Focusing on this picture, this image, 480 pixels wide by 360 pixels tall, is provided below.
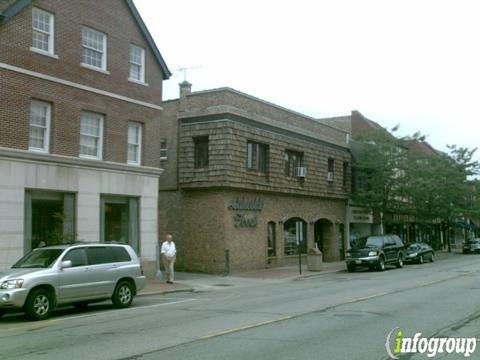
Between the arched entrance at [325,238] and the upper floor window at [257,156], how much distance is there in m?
7.69

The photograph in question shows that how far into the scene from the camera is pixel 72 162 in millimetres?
20328

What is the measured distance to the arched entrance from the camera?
3547 cm

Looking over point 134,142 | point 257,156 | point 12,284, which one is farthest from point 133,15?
point 12,284

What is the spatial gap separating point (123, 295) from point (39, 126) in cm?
735

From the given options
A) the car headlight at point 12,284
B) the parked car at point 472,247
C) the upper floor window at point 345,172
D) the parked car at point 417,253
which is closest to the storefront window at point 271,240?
the upper floor window at point 345,172

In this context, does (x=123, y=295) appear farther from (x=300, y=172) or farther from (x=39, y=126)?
(x=300, y=172)

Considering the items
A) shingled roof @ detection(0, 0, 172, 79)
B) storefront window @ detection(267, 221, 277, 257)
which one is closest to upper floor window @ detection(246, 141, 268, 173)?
storefront window @ detection(267, 221, 277, 257)

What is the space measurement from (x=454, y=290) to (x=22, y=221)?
13375 mm

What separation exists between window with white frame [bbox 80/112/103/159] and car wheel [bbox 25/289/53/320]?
858 centimetres

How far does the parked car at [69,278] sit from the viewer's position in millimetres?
12797

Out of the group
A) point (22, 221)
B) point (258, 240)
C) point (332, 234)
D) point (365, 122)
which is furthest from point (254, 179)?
point (365, 122)

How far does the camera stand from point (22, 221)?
1859 centimetres

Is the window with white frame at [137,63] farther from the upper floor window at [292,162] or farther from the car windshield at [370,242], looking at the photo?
the car windshield at [370,242]

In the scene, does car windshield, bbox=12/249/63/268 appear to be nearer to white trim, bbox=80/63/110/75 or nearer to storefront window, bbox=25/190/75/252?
storefront window, bbox=25/190/75/252
